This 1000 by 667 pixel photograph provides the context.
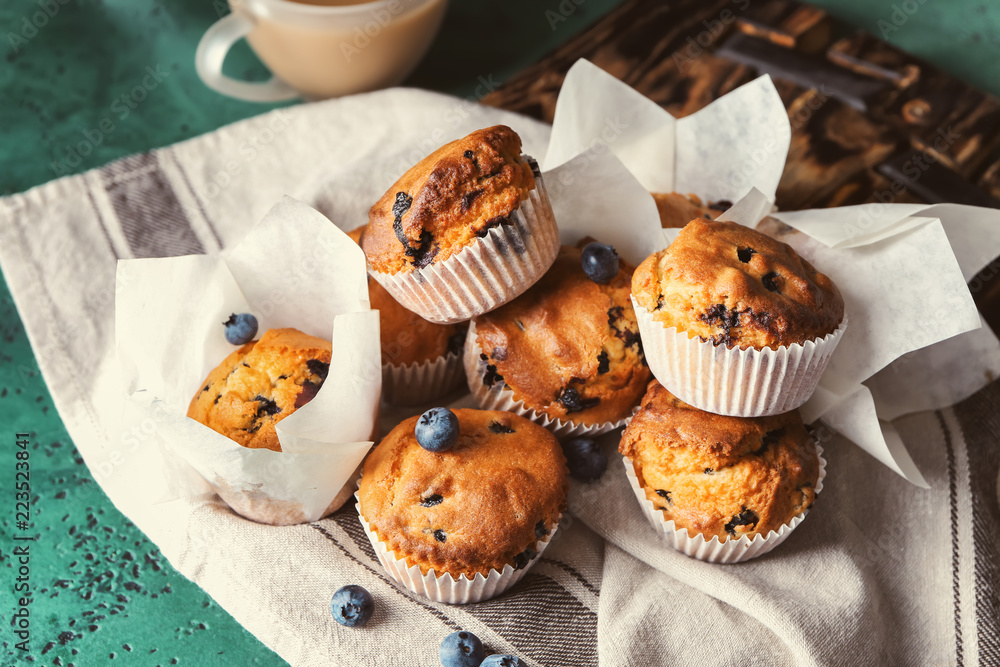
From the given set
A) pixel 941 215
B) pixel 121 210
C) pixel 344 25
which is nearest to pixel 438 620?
pixel 941 215

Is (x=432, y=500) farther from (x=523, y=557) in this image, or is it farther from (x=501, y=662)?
(x=501, y=662)

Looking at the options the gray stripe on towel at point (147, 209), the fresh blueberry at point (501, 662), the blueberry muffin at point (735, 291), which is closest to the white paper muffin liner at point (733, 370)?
the blueberry muffin at point (735, 291)

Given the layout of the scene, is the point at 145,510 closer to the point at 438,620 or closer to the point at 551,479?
the point at 438,620

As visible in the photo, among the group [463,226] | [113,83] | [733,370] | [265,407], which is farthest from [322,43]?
[733,370]

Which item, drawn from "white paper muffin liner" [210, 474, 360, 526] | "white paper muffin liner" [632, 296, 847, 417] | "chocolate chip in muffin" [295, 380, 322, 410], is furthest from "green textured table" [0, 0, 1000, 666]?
"white paper muffin liner" [632, 296, 847, 417]

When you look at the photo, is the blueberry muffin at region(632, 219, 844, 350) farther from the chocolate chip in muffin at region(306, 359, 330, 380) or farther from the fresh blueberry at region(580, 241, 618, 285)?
the chocolate chip in muffin at region(306, 359, 330, 380)
